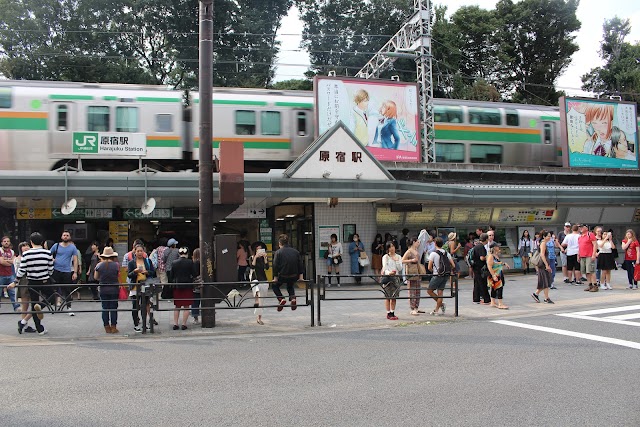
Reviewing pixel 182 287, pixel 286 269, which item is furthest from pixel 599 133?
pixel 182 287

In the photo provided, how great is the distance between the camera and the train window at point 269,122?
18.6 metres

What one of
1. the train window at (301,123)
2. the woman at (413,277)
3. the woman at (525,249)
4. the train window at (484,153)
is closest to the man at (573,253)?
the woman at (525,249)

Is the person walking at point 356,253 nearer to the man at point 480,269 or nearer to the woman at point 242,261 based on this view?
the woman at point 242,261

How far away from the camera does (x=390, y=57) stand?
27.5 m

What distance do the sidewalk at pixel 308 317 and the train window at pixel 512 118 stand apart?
960 cm

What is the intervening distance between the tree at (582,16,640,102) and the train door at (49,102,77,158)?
147ft

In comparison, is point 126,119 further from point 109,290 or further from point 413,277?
point 413,277

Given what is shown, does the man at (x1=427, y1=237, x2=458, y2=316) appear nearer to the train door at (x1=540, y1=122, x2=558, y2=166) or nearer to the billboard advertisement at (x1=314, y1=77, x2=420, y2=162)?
the billboard advertisement at (x1=314, y1=77, x2=420, y2=162)

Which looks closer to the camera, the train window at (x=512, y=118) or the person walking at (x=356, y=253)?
the person walking at (x=356, y=253)

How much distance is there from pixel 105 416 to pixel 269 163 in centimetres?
1473

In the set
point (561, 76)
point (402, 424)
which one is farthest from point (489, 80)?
point (402, 424)

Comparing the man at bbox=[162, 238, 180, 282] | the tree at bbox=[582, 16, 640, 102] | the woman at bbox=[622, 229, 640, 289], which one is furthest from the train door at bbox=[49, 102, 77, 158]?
the tree at bbox=[582, 16, 640, 102]

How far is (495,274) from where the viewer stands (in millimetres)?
12180

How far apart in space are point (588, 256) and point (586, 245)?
37 centimetres
